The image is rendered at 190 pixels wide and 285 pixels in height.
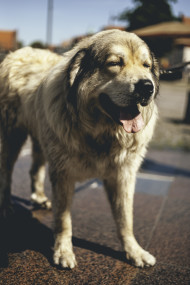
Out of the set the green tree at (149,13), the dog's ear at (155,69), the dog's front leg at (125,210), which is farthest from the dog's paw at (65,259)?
the green tree at (149,13)

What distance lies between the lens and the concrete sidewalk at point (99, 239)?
2.49m

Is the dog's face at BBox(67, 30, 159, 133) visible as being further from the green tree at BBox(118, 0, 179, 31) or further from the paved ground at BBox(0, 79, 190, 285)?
the green tree at BBox(118, 0, 179, 31)

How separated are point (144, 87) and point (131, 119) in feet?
0.95

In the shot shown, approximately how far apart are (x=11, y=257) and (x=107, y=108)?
154cm

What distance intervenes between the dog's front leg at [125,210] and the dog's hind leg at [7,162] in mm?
1225

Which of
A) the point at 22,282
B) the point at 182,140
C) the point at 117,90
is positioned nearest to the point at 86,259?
the point at 22,282

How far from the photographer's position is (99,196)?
4230 mm

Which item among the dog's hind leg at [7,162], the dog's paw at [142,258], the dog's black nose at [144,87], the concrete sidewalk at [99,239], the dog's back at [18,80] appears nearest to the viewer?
the dog's black nose at [144,87]

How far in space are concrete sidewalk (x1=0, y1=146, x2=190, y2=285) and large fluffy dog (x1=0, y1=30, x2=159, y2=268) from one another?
15 centimetres

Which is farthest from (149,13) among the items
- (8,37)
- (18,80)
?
(18,80)

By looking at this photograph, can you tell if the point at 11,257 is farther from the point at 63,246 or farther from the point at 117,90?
the point at 117,90

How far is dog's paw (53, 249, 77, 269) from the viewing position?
2570mm

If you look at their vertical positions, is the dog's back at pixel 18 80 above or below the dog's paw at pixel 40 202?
above

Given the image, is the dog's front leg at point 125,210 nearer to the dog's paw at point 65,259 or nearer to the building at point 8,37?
the dog's paw at point 65,259
